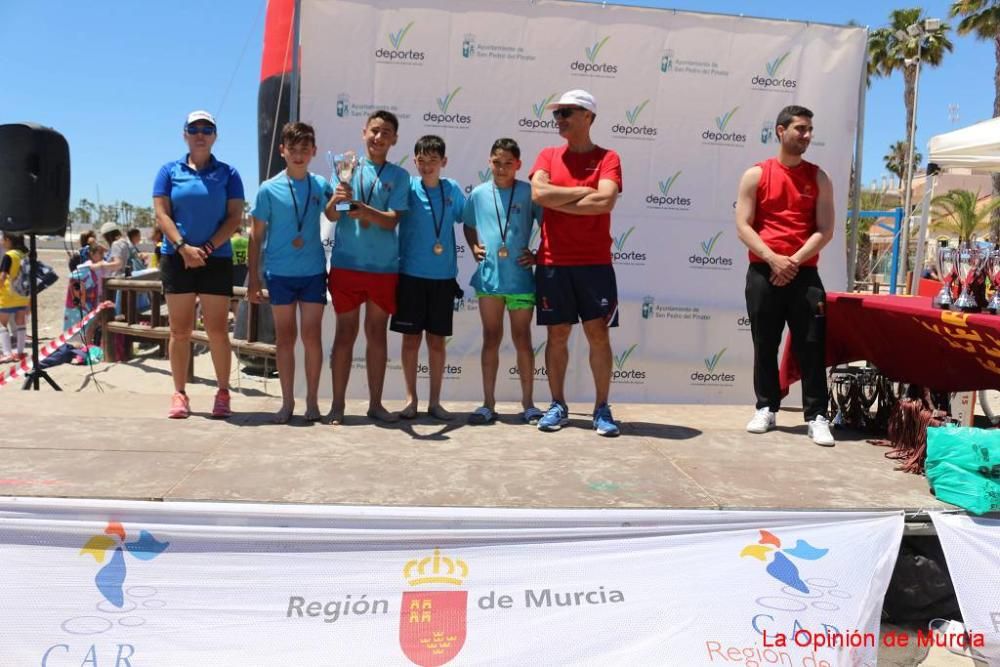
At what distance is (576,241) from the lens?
3.96m

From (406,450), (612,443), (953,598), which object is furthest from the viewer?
(612,443)

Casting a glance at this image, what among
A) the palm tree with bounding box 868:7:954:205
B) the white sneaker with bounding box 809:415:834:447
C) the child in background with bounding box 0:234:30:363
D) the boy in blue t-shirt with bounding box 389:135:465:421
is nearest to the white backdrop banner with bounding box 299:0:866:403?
the boy in blue t-shirt with bounding box 389:135:465:421

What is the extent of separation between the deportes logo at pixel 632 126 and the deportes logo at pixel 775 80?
86cm

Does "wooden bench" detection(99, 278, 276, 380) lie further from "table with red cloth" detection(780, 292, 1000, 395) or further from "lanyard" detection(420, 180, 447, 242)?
"table with red cloth" detection(780, 292, 1000, 395)

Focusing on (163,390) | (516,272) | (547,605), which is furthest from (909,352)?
(163,390)

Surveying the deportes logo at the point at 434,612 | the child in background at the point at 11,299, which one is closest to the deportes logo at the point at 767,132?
the deportes logo at the point at 434,612

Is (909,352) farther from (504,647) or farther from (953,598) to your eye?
(504,647)

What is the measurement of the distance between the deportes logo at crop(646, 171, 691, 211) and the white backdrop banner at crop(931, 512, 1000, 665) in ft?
10.1

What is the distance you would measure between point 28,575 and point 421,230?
245 cm

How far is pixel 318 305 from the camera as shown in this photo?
4.11 meters

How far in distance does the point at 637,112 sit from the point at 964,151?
10.9 ft

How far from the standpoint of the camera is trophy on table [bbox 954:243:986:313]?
11.6 ft

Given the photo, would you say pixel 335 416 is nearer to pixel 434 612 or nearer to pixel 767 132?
pixel 434 612

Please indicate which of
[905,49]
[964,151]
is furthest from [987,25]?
[964,151]
